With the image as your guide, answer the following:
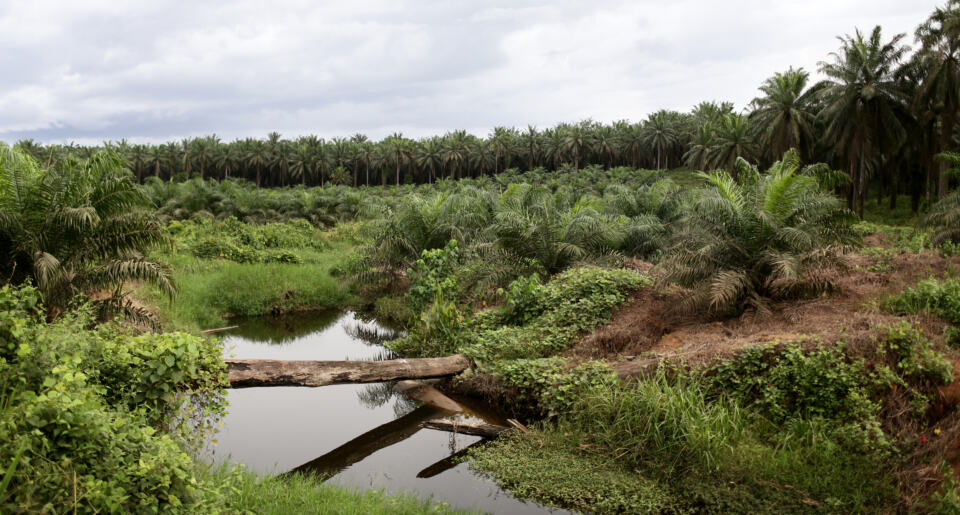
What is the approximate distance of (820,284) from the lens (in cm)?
898

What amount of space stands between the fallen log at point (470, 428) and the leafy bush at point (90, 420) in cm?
338

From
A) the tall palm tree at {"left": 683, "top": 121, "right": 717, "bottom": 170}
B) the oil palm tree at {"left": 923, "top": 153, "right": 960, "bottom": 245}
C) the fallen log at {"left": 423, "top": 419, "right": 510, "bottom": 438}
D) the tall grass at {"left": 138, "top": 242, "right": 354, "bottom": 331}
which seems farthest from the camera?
the tall palm tree at {"left": 683, "top": 121, "right": 717, "bottom": 170}

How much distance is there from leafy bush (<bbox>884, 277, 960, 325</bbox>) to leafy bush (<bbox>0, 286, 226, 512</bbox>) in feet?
27.1

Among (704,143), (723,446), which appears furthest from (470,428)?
(704,143)

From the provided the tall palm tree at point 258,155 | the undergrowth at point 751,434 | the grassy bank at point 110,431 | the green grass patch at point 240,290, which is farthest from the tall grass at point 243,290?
the tall palm tree at point 258,155

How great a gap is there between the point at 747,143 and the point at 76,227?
1591 inches

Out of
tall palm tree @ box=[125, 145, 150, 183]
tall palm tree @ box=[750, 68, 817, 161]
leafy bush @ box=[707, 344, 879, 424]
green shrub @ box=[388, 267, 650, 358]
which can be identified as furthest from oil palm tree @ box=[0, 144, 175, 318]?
tall palm tree @ box=[125, 145, 150, 183]

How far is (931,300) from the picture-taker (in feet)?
25.5

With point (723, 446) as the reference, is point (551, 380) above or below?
above

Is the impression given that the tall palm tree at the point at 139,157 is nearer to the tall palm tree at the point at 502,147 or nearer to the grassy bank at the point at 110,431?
the tall palm tree at the point at 502,147

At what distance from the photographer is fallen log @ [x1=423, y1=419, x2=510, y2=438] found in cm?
747

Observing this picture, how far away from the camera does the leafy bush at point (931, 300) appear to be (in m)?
7.48

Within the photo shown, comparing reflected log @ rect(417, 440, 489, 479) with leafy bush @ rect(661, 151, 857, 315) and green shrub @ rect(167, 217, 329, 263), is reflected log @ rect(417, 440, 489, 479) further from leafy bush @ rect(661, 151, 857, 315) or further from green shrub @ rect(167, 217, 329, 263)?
green shrub @ rect(167, 217, 329, 263)

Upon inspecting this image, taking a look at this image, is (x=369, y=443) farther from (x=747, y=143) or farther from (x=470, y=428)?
(x=747, y=143)
